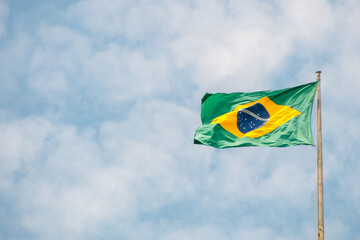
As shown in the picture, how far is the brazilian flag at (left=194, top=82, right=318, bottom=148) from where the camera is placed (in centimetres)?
2475

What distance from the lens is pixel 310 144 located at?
77.0 ft

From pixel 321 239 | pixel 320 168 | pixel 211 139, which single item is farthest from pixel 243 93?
pixel 321 239

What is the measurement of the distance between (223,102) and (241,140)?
9.54 ft

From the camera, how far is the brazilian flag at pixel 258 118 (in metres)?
24.8

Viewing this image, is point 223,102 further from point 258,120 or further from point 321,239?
point 321,239

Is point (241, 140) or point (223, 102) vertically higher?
point (223, 102)

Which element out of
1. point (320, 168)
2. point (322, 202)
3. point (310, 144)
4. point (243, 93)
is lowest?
point (322, 202)

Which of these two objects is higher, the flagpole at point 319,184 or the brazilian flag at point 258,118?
the brazilian flag at point 258,118

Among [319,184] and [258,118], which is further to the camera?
[258,118]

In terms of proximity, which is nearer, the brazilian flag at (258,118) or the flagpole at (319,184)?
the flagpole at (319,184)

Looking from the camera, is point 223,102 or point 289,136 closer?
point 289,136

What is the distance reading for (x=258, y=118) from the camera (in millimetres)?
26359

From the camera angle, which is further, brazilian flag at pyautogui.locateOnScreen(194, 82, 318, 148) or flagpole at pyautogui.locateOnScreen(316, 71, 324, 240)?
brazilian flag at pyautogui.locateOnScreen(194, 82, 318, 148)

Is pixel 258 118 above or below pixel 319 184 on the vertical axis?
above
